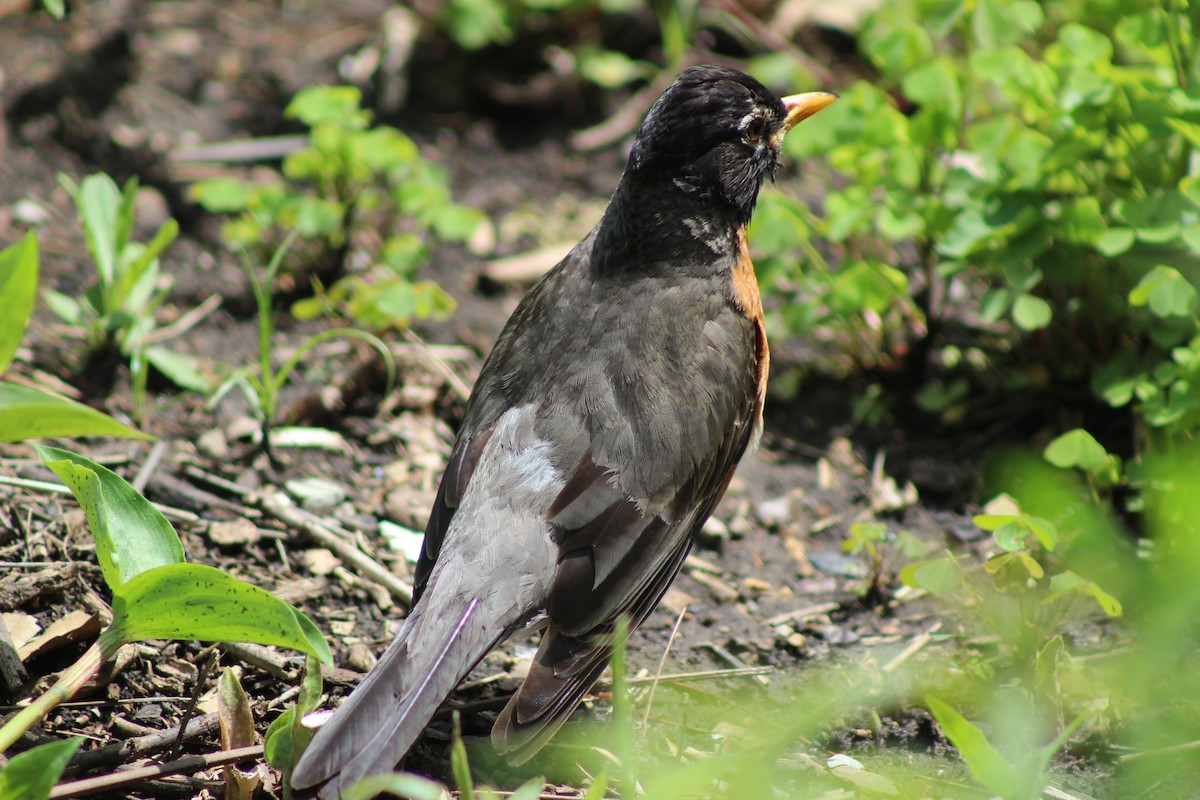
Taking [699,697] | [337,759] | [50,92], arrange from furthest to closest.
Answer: [50,92] < [699,697] < [337,759]

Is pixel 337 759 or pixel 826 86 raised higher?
pixel 826 86

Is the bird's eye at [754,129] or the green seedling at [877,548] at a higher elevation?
the bird's eye at [754,129]

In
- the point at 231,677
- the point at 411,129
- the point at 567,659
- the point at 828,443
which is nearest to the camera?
the point at 231,677

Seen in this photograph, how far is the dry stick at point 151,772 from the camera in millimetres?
2713

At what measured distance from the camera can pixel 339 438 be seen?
4680 millimetres

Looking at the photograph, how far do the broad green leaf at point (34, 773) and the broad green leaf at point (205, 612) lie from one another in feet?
1.31

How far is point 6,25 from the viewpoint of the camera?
6203mm

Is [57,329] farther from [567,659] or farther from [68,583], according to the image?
[567,659]

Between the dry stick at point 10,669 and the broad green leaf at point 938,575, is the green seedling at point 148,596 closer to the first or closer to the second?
the dry stick at point 10,669

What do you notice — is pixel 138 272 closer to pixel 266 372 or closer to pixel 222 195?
pixel 266 372

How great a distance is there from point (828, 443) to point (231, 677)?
294cm

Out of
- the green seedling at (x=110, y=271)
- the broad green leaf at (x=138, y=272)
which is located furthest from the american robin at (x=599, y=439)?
the green seedling at (x=110, y=271)

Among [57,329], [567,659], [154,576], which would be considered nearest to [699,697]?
[567,659]

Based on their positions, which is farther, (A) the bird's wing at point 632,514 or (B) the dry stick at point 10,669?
(A) the bird's wing at point 632,514
